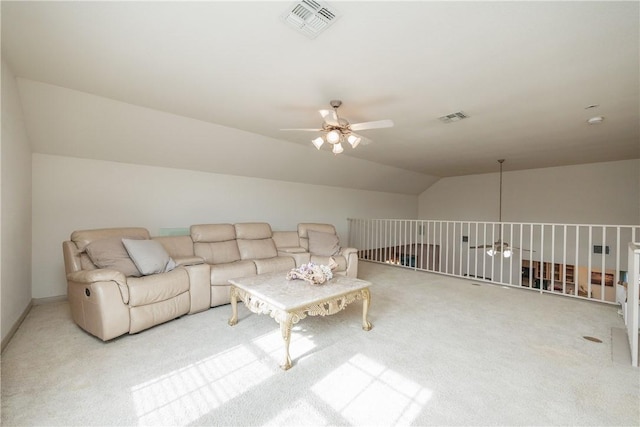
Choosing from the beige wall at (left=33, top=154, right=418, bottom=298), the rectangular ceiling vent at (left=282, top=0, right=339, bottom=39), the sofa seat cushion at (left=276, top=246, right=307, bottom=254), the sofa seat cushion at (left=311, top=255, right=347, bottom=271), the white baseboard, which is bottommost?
the white baseboard

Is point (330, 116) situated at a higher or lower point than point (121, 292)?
higher

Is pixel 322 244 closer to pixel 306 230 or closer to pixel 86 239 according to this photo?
pixel 306 230

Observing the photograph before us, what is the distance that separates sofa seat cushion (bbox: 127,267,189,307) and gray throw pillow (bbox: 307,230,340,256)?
2.18 metres

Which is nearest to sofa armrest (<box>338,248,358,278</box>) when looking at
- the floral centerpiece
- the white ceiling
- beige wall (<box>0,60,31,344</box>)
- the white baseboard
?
the floral centerpiece

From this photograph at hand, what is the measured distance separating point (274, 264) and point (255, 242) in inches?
25.8

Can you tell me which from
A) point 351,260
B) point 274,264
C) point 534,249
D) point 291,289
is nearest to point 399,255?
point 351,260

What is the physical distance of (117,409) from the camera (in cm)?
150

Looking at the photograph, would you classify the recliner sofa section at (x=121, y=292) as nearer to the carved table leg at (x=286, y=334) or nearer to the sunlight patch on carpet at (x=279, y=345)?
the sunlight patch on carpet at (x=279, y=345)

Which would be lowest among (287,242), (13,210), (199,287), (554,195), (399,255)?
(399,255)

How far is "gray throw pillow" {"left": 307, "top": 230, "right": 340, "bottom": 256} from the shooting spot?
4465 millimetres

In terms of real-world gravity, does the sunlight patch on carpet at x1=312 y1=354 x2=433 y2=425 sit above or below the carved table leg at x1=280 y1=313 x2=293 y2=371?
below

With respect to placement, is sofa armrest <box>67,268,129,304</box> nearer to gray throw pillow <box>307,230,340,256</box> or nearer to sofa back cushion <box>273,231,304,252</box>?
sofa back cushion <box>273,231,304,252</box>

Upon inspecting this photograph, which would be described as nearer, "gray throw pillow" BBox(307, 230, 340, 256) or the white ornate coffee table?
the white ornate coffee table

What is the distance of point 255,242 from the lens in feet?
13.9
